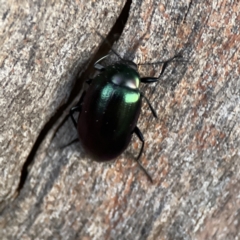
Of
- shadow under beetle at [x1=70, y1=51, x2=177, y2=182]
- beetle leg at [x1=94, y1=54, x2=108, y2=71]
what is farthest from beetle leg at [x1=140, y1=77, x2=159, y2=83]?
beetle leg at [x1=94, y1=54, x2=108, y2=71]

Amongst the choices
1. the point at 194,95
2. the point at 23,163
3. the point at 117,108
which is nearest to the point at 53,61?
the point at 117,108

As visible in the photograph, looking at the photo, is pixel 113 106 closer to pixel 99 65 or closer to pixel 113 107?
pixel 113 107

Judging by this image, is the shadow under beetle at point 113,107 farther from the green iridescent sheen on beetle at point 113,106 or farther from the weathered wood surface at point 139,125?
the weathered wood surface at point 139,125

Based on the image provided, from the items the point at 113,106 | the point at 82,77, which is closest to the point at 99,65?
the point at 82,77

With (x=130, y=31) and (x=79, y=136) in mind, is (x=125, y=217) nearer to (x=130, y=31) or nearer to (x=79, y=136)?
(x=79, y=136)

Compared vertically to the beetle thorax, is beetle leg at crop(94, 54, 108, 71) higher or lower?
higher

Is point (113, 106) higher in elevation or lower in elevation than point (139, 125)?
higher

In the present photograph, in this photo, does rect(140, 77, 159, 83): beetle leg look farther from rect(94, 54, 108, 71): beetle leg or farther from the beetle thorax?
rect(94, 54, 108, 71): beetle leg
